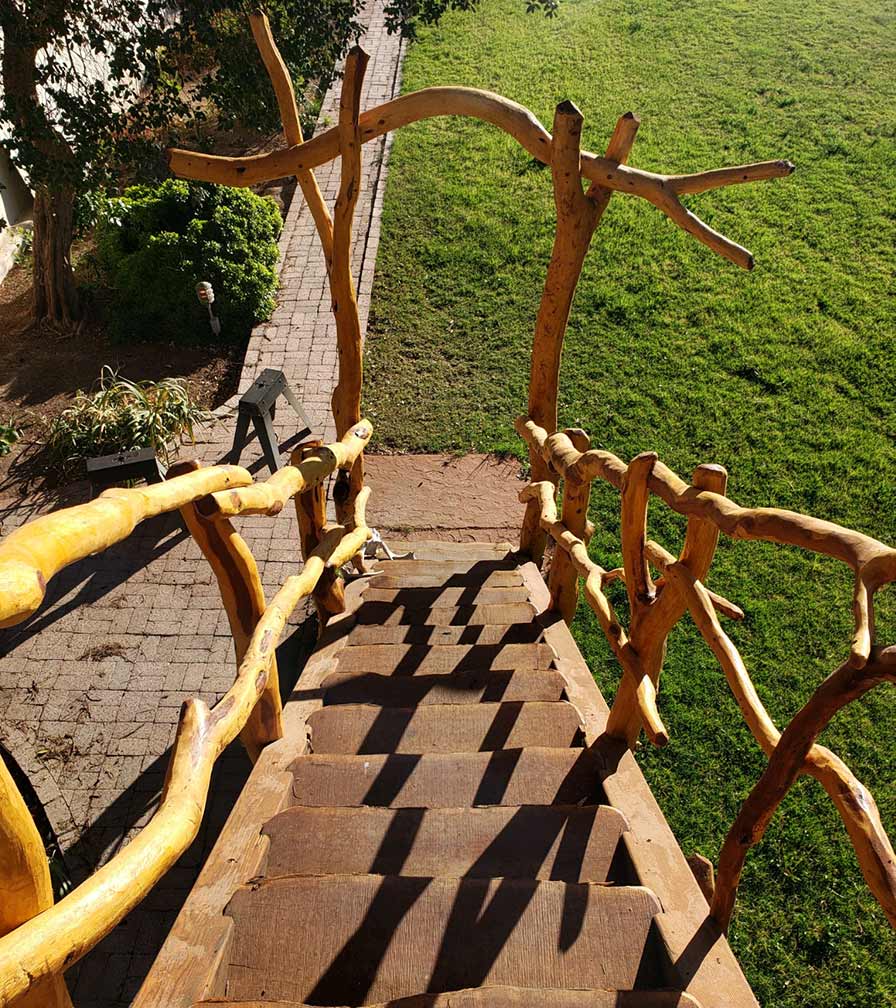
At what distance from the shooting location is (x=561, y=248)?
3.82m

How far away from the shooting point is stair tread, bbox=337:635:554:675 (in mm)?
3445

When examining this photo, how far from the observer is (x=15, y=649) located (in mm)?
5027

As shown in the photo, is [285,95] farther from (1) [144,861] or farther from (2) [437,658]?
(1) [144,861]

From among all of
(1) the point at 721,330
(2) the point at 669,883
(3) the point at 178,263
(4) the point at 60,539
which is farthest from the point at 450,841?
(3) the point at 178,263

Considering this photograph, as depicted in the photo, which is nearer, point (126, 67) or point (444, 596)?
point (444, 596)

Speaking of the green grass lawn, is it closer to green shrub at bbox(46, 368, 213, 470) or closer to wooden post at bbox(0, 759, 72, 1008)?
green shrub at bbox(46, 368, 213, 470)

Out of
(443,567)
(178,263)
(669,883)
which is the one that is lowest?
(443,567)

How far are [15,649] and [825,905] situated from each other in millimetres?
5091

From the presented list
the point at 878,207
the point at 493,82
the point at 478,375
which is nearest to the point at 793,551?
the point at 478,375

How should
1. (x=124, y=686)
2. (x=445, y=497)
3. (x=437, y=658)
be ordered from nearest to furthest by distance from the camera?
(x=437, y=658) → (x=124, y=686) → (x=445, y=497)

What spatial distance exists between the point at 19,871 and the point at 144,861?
19 cm

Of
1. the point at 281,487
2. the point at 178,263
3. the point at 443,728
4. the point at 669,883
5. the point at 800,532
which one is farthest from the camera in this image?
the point at 178,263

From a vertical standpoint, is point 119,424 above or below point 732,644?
below

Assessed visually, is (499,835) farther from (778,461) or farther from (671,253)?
(671,253)
